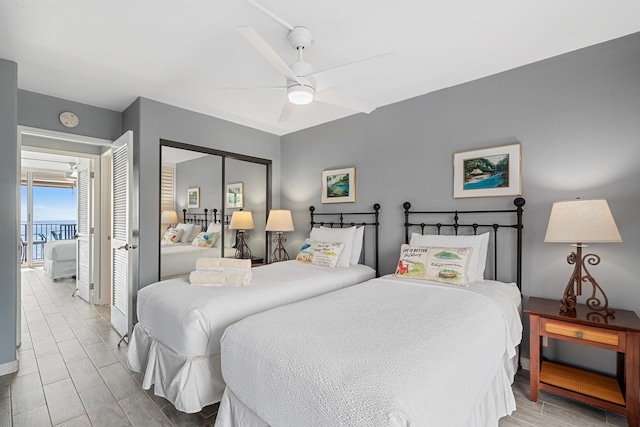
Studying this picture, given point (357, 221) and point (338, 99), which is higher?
point (338, 99)

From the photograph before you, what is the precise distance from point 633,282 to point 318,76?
2.63 meters

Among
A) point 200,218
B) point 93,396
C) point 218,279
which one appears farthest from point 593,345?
point 200,218

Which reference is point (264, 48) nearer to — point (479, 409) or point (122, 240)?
point (479, 409)

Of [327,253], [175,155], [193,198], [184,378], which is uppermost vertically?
[175,155]

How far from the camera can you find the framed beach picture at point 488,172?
2534 millimetres

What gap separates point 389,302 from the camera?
1925mm

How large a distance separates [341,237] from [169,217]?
1.99m

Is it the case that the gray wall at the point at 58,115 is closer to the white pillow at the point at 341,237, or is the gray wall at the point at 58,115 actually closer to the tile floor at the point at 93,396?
the tile floor at the point at 93,396

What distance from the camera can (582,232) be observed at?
191 centimetres

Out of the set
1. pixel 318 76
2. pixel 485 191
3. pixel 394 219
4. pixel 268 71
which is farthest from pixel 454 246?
pixel 268 71

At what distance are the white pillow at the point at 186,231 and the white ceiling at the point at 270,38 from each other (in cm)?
151

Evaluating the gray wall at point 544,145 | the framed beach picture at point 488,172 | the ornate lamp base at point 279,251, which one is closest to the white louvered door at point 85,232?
the ornate lamp base at point 279,251

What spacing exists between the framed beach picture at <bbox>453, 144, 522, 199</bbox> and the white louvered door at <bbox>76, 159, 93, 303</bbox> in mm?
4931

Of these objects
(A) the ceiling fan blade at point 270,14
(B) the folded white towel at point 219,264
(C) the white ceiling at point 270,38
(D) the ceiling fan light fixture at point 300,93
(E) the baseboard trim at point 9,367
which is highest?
(C) the white ceiling at point 270,38
